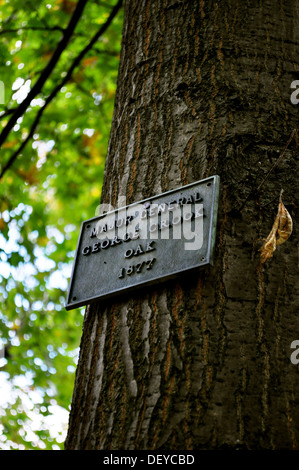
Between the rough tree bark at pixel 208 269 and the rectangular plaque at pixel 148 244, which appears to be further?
the rectangular plaque at pixel 148 244

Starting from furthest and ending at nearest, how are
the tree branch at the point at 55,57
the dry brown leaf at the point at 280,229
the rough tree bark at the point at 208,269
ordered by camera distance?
the tree branch at the point at 55,57
the dry brown leaf at the point at 280,229
the rough tree bark at the point at 208,269

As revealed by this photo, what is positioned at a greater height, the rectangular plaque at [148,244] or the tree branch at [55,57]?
the tree branch at [55,57]

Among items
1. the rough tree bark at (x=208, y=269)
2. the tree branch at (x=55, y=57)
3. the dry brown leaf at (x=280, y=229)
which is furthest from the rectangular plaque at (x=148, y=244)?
the tree branch at (x=55, y=57)

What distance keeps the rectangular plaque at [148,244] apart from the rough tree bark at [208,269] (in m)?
0.06

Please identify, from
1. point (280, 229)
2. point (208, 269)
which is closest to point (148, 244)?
point (208, 269)

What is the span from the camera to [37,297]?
5398 millimetres

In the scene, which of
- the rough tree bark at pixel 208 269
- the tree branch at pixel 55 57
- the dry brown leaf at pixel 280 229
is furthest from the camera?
the tree branch at pixel 55 57

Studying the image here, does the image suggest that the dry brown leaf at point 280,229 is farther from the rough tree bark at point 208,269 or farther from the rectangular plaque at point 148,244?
the rectangular plaque at point 148,244

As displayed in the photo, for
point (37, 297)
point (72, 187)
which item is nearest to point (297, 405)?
point (37, 297)

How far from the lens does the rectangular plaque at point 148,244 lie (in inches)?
64.6

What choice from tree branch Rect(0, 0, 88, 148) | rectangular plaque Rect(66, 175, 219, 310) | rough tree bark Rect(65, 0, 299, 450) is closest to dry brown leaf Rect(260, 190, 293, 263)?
rough tree bark Rect(65, 0, 299, 450)

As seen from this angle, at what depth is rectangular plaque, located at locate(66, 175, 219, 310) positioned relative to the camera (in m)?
1.64

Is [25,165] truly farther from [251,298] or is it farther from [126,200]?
[251,298]
